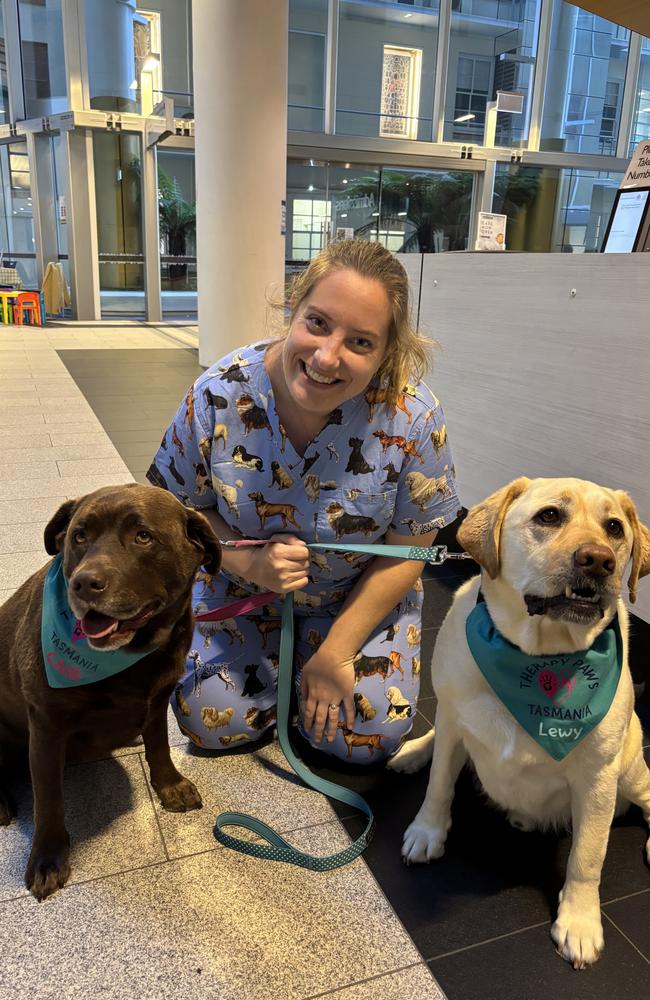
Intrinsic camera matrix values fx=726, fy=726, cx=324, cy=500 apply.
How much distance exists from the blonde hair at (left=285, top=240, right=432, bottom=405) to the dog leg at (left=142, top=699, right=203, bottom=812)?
106 centimetres

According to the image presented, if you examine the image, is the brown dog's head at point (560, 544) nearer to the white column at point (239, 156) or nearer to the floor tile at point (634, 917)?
the floor tile at point (634, 917)

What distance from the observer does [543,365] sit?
2695mm

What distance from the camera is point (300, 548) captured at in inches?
77.0

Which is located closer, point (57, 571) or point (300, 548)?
point (57, 571)

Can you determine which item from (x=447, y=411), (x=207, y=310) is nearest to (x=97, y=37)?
(x=207, y=310)

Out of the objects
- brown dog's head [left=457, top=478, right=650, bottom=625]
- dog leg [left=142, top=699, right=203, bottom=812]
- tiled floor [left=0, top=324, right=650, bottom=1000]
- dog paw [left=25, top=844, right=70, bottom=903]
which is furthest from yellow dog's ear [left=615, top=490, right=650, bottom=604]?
dog paw [left=25, top=844, right=70, bottom=903]

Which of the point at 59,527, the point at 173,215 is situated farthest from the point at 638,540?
the point at 173,215

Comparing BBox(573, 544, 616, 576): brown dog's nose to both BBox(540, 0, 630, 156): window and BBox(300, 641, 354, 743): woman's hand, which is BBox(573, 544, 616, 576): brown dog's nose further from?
BBox(540, 0, 630, 156): window

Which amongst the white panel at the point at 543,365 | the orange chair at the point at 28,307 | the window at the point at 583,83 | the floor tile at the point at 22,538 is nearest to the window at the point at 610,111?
the window at the point at 583,83

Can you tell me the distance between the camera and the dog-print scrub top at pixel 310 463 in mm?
1977

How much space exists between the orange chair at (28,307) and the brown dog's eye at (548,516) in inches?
506

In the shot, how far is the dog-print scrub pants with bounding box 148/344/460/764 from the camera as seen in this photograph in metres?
1.98

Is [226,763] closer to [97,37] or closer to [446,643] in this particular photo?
[446,643]

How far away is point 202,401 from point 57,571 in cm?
63
